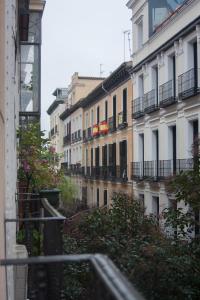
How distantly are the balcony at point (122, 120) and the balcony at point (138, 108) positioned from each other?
228cm

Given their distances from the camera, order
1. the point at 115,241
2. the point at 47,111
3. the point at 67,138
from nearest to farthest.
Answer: the point at 115,241 → the point at 67,138 → the point at 47,111

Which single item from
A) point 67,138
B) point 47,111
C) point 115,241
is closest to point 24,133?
point 115,241

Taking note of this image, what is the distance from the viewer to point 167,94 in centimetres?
2197

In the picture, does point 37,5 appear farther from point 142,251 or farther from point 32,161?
point 142,251

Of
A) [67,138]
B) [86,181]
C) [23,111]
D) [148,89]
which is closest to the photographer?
[23,111]

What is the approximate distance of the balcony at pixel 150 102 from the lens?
2362cm

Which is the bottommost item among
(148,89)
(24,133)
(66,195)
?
(66,195)

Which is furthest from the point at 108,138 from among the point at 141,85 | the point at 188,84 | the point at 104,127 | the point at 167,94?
the point at 188,84

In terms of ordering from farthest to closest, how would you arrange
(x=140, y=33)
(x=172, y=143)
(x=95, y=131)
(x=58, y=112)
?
(x=58, y=112), (x=95, y=131), (x=140, y=33), (x=172, y=143)

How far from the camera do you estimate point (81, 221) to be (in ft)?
39.6

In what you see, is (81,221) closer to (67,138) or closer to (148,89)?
(148,89)

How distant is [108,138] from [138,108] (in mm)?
8367

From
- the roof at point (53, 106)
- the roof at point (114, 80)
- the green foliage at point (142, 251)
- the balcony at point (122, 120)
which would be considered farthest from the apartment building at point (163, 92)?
the roof at point (53, 106)

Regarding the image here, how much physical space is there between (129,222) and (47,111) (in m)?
59.5
